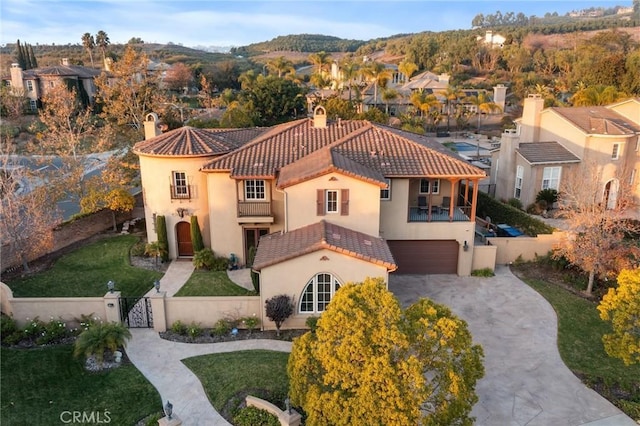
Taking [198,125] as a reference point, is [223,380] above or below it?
below

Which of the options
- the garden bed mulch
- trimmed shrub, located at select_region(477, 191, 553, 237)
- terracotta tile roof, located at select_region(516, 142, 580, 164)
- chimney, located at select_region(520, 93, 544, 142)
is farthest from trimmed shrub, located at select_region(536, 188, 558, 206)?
the garden bed mulch

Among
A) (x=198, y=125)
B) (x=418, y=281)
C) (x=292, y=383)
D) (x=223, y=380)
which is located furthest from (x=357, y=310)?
(x=198, y=125)

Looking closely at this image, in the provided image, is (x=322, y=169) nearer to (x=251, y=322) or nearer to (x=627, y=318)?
(x=251, y=322)

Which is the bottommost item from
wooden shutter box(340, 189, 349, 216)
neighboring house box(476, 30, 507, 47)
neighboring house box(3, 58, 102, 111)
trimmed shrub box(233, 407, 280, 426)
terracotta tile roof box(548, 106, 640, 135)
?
trimmed shrub box(233, 407, 280, 426)

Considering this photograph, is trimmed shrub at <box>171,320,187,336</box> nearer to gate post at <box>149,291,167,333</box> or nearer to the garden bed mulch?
the garden bed mulch

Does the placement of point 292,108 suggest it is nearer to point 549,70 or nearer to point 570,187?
point 570,187

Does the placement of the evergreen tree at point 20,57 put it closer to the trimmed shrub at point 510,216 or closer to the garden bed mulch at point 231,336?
the trimmed shrub at point 510,216
